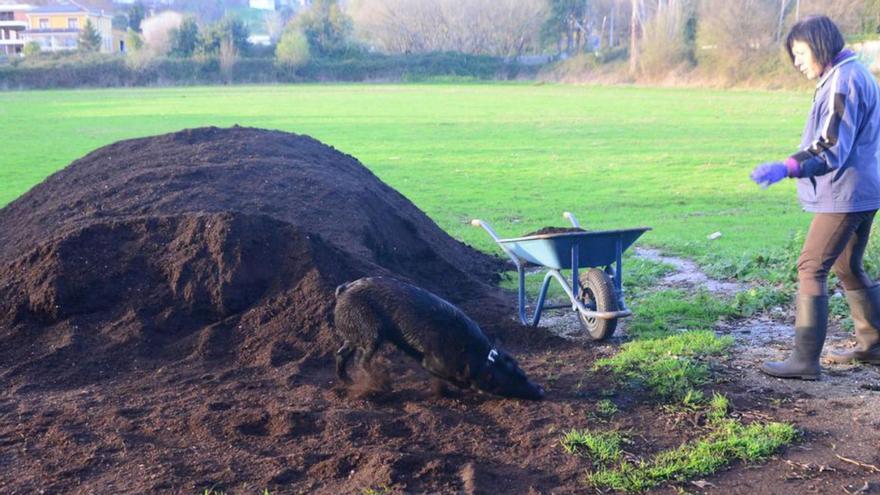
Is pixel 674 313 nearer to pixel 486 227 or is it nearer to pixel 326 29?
pixel 486 227

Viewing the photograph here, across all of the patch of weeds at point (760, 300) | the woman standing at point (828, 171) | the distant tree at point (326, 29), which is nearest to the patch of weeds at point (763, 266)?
the patch of weeds at point (760, 300)

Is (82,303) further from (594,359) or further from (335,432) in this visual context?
(594,359)

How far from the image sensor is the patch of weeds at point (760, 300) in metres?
6.96

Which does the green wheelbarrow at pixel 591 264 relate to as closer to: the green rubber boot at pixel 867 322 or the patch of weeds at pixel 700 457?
the green rubber boot at pixel 867 322

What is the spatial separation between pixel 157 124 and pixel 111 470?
26994 mm

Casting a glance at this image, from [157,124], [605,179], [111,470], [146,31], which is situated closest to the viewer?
[111,470]

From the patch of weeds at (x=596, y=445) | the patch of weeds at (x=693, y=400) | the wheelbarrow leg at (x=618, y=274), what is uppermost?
the wheelbarrow leg at (x=618, y=274)

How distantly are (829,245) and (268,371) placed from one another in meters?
3.40

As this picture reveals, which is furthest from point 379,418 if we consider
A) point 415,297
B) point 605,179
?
point 605,179

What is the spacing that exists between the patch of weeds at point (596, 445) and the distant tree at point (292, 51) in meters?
74.4

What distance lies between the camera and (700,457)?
4.06 meters

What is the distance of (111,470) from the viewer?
395 centimetres

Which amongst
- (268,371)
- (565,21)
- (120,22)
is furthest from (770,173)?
(120,22)

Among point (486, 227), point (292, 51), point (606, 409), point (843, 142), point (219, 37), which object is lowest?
point (606, 409)
